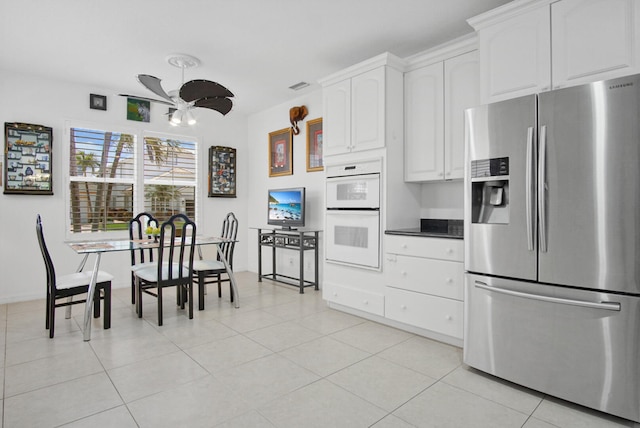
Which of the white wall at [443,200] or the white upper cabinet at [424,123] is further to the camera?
the white wall at [443,200]

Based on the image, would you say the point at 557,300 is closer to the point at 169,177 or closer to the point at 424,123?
the point at 424,123

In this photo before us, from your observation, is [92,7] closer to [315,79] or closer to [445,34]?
[315,79]

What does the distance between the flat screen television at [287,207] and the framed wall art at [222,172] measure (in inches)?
40.3

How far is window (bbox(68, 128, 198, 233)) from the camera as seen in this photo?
4.74 m

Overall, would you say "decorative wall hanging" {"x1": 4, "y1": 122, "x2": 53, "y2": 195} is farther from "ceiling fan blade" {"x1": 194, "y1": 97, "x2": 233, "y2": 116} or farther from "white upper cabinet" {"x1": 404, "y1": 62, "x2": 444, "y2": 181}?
"white upper cabinet" {"x1": 404, "y1": 62, "x2": 444, "y2": 181}

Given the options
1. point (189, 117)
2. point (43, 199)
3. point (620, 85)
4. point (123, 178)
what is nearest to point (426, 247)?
point (620, 85)

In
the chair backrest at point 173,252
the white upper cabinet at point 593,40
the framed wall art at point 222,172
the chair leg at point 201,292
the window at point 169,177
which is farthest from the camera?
the framed wall art at point 222,172

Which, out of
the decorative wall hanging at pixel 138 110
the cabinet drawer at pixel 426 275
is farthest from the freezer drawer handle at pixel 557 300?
the decorative wall hanging at pixel 138 110

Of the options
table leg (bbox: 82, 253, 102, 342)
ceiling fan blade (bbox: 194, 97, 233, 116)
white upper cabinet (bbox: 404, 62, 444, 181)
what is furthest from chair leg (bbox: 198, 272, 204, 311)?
white upper cabinet (bbox: 404, 62, 444, 181)

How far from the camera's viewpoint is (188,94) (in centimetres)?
327

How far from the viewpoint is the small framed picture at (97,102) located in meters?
4.80

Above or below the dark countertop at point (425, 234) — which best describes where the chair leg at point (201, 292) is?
below

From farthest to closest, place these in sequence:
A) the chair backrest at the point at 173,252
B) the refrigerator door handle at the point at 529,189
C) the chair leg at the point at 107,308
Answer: the chair backrest at the point at 173,252 → the chair leg at the point at 107,308 → the refrigerator door handle at the point at 529,189

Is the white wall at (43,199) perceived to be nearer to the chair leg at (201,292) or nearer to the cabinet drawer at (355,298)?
the chair leg at (201,292)
